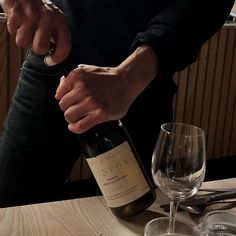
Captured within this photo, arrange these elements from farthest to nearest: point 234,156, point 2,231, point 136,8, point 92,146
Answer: point 234,156 → point 136,8 → point 92,146 → point 2,231

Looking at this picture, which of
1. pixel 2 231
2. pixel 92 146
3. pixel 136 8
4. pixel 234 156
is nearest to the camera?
pixel 2 231

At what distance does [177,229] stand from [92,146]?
0.23m

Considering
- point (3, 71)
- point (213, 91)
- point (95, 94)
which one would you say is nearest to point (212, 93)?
point (213, 91)

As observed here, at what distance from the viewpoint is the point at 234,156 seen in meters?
3.28

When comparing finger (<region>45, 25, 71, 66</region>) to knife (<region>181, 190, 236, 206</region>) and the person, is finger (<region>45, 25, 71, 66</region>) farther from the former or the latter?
knife (<region>181, 190, 236, 206</region>)

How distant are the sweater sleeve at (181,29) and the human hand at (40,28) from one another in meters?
0.17

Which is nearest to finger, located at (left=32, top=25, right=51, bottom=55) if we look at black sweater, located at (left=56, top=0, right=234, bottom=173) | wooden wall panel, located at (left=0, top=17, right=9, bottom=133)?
black sweater, located at (left=56, top=0, right=234, bottom=173)

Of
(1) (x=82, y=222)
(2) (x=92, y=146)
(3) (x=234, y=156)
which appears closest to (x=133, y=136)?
(2) (x=92, y=146)

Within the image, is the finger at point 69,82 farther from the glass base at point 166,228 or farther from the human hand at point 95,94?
the glass base at point 166,228

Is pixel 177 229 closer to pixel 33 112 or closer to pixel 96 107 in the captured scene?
pixel 96 107

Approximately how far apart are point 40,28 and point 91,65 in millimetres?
292

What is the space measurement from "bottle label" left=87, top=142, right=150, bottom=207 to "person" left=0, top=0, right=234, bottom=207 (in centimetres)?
8

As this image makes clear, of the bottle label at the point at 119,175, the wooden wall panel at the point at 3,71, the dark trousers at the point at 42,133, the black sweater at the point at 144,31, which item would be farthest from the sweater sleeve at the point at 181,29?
the wooden wall panel at the point at 3,71

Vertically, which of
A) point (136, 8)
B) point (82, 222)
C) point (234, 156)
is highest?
point (136, 8)
